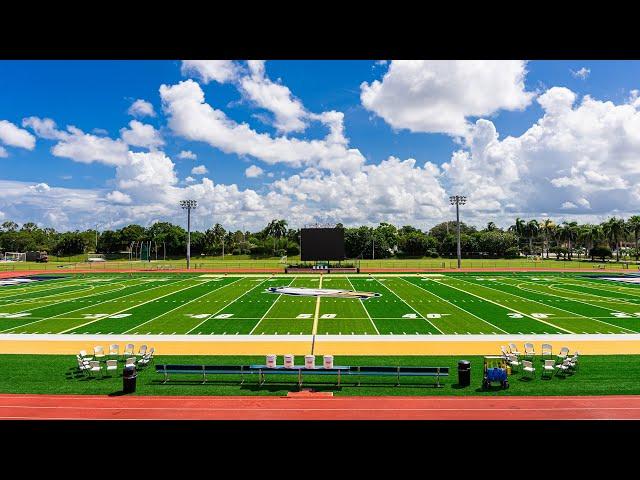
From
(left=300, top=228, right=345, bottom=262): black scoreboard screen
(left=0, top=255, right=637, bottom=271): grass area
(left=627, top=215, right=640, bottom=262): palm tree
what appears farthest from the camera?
(left=627, top=215, right=640, bottom=262): palm tree

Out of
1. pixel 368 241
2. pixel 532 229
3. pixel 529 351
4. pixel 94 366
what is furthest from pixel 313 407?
pixel 532 229

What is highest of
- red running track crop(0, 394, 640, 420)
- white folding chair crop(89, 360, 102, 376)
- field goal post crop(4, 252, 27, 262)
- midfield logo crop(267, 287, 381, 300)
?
field goal post crop(4, 252, 27, 262)

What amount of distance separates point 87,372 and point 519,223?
162131mm

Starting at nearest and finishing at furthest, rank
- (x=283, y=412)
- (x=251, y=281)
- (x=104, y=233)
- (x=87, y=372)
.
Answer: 1. (x=283, y=412)
2. (x=87, y=372)
3. (x=251, y=281)
4. (x=104, y=233)

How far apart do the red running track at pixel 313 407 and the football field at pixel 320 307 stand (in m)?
10.6

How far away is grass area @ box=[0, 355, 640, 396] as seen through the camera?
51.6 feet

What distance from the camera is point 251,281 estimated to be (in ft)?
181

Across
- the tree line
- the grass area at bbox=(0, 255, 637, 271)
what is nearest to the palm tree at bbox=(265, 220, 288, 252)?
the tree line

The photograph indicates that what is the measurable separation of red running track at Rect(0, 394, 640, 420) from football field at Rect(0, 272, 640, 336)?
34.8ft

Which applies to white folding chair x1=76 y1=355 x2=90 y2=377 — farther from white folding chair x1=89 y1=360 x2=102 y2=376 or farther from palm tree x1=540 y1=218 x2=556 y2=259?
palm tree x1=540 y1=218 x2=556 y2=259

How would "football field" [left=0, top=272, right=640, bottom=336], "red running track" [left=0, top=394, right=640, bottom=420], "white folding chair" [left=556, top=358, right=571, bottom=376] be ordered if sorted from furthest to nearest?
"football field" [left=0, top=272, right=640, bottom=336] < "white folding chair" [left=556, top=358, right=571, bottom=376] < "red running track" [left=0, top=394, right=640, bottom=420]

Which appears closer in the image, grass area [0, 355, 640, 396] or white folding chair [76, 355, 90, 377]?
grass area [0, 355, 640, 396]
